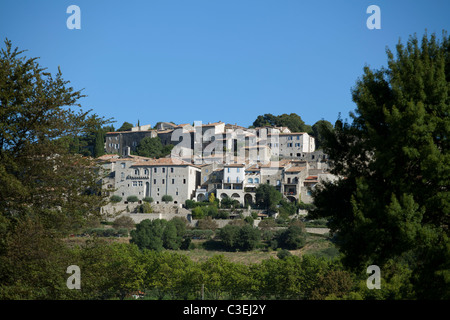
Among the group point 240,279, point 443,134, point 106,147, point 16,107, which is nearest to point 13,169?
point 16,107

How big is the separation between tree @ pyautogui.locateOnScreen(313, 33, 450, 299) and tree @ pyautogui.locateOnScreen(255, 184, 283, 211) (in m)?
62.3

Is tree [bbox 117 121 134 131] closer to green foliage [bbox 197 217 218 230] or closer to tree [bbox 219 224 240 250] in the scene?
green foliage [bbox 197 217 218 230]

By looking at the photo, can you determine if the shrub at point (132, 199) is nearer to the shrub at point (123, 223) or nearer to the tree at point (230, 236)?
the shrub at point (123, 223)

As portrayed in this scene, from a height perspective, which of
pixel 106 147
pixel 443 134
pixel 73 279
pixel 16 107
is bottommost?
pixel 73 279

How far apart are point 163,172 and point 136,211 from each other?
832cm

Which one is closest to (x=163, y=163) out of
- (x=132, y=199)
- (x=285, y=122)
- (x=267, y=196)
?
(x=132, y=199)

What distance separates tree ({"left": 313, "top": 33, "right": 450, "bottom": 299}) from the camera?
39.5 ft

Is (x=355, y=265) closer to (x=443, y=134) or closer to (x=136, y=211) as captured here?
(x=443, y=134)

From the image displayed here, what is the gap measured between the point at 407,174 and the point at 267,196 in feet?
212

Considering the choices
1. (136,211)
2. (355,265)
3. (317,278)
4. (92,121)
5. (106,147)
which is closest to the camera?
(355,265)

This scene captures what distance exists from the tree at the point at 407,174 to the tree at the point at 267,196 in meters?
62.3

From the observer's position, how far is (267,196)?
77.6 meters

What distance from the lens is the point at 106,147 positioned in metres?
112

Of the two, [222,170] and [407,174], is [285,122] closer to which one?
[222,170]
